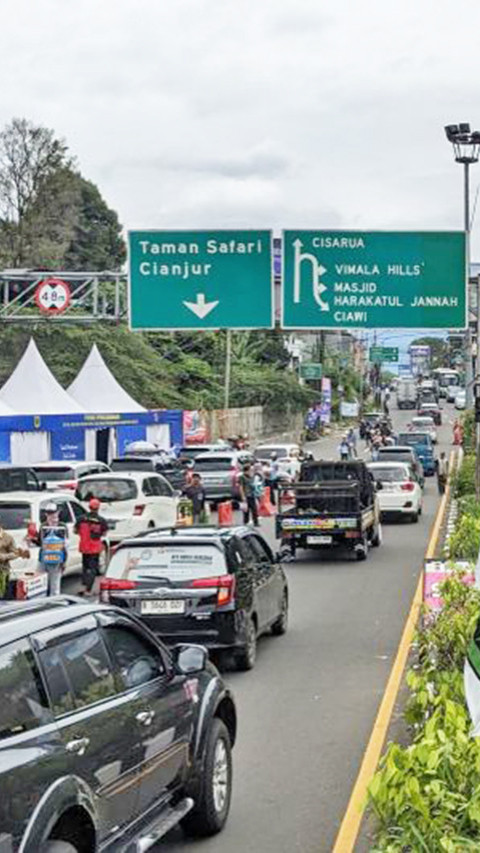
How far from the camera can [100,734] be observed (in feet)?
20.1

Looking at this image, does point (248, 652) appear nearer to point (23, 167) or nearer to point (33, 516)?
point (33, 516)

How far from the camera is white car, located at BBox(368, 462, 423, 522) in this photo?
31.8 m

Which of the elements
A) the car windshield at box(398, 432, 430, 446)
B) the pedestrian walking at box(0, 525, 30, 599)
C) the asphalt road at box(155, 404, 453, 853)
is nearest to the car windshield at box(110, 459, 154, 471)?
the asphalt road at box(155, 404, 453, 853)

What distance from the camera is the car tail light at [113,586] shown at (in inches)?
516

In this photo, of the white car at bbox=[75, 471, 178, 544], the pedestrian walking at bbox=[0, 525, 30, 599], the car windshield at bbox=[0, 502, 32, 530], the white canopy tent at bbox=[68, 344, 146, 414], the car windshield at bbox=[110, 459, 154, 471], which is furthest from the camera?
the white canopy tent at bbox=[68, 344, 146, 414]

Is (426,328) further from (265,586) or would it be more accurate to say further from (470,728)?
(470,728)

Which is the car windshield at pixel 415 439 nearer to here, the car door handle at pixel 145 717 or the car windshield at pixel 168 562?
the car windshield at pixel 168 562

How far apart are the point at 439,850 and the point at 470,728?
1.41 meters

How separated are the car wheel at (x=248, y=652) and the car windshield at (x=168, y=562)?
2.71 feet

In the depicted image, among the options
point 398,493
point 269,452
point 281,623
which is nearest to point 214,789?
point 281,623

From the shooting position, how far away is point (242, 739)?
34.4 feet

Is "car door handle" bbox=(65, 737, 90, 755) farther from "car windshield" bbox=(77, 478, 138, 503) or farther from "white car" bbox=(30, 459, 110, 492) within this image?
"white car" bbox=(30, 459, 110, 492)

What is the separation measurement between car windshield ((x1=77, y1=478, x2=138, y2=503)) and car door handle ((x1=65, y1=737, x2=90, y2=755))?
1878cm

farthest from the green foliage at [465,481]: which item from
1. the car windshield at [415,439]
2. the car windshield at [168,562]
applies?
the car windshield at [415,439]
